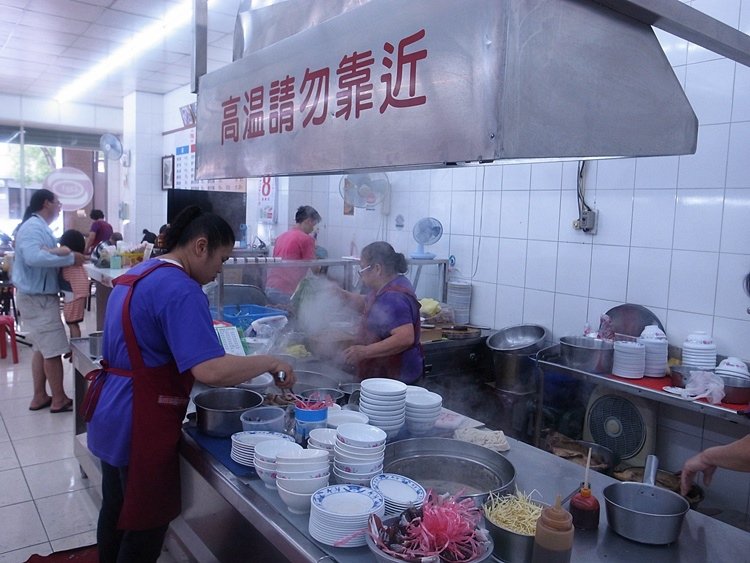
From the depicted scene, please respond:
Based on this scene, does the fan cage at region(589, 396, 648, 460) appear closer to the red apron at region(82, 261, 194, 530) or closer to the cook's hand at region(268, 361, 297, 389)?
the cook's hand at region(268, 361, 297, 389)

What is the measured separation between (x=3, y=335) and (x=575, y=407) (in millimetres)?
6205

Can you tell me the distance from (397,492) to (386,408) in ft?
1.53

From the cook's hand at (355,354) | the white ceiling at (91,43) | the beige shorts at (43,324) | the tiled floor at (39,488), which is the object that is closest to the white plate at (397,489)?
the cook's hand at (355,354)

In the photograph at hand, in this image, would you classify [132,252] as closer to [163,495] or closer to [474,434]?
[163,495]

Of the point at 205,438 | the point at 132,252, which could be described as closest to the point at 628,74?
the point at 205,438

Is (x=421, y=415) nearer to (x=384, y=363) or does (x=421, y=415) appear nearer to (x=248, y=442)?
(x=248, y=442)

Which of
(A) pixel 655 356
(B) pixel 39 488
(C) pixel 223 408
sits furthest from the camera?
(B) pixel 39 488

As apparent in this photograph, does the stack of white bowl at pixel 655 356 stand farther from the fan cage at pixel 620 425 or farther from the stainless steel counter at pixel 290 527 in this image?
the stainless steel counter at pixel 290 527

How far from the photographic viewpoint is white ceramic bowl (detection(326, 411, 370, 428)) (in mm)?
2033

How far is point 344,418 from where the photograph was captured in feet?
6.78

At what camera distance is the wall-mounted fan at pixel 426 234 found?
5.28 meters

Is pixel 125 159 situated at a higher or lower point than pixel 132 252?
higher

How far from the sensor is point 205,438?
217 centimetres

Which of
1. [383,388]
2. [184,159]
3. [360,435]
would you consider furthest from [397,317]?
[184,159]
